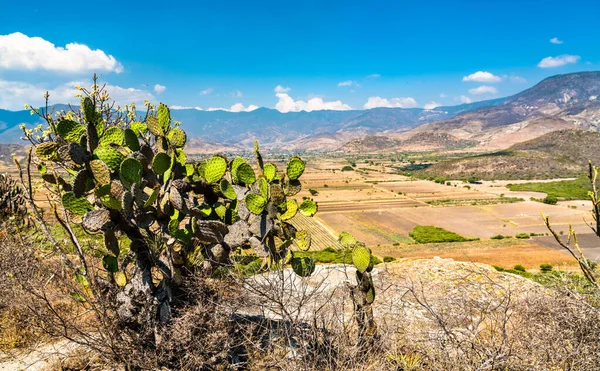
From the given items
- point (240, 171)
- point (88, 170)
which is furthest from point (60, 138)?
point (240, 171)

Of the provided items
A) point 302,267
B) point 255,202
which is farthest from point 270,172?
point 302,267

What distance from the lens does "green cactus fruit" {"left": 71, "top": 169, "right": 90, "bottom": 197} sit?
445 cm

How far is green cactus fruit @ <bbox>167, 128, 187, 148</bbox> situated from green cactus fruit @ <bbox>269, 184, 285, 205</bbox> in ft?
5.56

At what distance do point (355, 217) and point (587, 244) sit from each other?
27499 millimetres

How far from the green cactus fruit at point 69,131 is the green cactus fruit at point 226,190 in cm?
204

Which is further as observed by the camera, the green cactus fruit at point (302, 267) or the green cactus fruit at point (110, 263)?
the green cactus fruit at point (302, 267)

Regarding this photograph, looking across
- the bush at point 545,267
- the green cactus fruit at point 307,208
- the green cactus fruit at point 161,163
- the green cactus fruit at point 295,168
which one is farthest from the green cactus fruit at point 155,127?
the bush at point 545,267

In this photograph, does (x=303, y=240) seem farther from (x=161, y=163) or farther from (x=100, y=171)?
(x=100, y=171)

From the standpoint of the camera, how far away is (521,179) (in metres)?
95.7

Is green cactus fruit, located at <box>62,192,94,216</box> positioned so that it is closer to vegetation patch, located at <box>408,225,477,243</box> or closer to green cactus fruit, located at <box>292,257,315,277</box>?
green cactus fruit, located at <box>292,257,315,277</box>

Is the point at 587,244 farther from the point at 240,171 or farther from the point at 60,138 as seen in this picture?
the point at 60,138

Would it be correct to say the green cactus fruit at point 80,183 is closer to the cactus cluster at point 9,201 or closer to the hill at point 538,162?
the cactus cluster at point 9,201

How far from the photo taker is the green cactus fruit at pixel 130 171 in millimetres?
4430

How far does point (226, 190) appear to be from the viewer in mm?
5613
